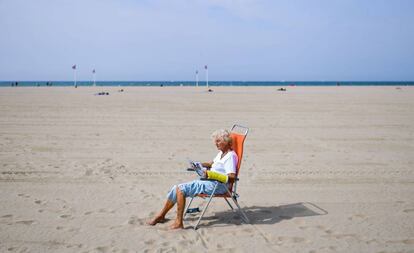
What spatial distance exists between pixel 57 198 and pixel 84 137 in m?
5.44

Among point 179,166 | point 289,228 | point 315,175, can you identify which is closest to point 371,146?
point 315,175

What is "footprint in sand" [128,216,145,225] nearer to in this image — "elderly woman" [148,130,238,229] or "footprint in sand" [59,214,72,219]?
"elderly woman" [148,130,238,229]

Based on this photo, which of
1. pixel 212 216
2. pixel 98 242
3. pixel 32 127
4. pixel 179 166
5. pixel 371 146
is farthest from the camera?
pixel 32 127

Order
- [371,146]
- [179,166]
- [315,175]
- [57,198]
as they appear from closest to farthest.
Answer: [57,198], [315,175], [179,166], [371,146]

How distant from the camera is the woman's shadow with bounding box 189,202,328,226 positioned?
4977 mm

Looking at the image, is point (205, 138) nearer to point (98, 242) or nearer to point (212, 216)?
point (212, 216)

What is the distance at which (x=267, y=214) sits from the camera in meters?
5.23

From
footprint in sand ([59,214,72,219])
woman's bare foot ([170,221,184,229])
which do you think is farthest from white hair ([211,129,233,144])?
footprint in sand ([59,214,72,219])

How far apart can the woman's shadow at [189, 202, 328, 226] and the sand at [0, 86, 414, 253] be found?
0.5 inches

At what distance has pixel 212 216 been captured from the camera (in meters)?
5.16

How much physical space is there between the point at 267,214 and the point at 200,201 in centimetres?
112

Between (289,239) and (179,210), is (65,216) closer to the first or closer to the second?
(179,210)

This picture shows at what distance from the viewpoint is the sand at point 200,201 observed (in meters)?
4.31

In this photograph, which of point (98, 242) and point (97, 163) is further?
point (97, 163)
